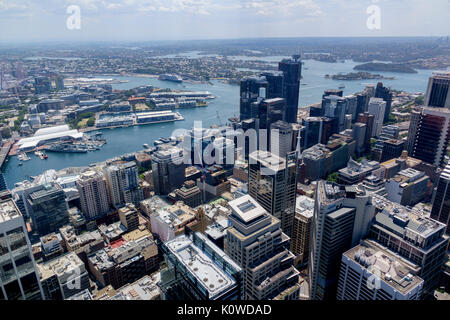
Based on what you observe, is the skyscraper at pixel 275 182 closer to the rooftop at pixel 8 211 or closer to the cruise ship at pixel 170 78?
the rooftop at pixel 8 211

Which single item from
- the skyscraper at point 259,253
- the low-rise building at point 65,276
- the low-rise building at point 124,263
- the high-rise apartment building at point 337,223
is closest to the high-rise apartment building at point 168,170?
the low-rise building at point 124,263

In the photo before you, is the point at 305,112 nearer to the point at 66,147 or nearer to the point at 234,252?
the point at 66,147

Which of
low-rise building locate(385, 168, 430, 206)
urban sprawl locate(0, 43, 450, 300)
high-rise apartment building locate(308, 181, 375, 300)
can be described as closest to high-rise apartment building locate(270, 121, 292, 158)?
urban sprawl locate(0, 43, 450, 300)

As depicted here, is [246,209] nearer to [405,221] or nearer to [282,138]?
[405,221]

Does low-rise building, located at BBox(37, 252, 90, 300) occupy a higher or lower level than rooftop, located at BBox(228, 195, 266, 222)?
lower

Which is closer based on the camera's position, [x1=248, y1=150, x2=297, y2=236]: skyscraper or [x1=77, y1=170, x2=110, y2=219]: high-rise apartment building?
[x1=248, y1=150, x2=297, y2=236]: skyscraper

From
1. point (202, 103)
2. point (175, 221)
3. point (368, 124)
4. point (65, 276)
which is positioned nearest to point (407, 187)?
point (368, 124)

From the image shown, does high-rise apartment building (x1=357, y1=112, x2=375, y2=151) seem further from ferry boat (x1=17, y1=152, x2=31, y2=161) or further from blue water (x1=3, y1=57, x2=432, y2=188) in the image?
ferry boat (x1=17, y1=152, x2=31, y2=161)
